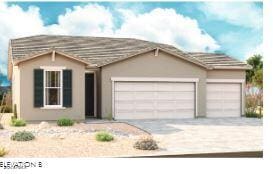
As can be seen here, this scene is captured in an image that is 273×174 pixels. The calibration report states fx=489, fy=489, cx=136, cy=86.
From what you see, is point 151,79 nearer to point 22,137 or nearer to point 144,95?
point 144,95

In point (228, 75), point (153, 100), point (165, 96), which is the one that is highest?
point (228, 75)

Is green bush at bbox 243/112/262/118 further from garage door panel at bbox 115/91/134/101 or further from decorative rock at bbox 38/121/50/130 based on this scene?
decorative rock at bbox 38/121/50/130

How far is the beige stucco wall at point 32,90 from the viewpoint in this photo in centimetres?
1983

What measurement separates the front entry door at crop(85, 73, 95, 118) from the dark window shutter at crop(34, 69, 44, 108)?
133 inches

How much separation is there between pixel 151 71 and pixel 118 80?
1643 mm

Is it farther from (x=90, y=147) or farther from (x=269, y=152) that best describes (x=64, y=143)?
(x=269, y=152)

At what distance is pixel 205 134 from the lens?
56.9ft

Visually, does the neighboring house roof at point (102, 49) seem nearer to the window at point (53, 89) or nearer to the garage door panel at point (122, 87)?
the garage door panel at point (122, 87)

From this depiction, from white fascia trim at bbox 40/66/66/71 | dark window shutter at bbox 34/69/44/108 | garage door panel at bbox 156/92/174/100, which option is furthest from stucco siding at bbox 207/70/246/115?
dark window shutter at bbox 34/69/44/108

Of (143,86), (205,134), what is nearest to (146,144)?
(205,134)

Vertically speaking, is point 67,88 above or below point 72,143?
above

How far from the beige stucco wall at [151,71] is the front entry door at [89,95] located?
4.14 feet

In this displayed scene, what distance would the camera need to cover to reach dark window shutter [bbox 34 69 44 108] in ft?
65.1

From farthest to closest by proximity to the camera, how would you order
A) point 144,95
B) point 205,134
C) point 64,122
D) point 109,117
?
1. point 144,95
2. point 109,117
3. point 64,122
4. point 205,134
